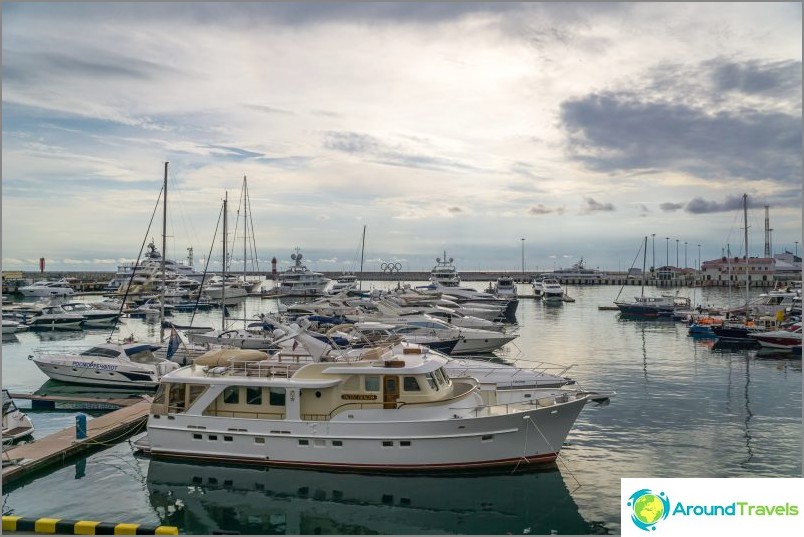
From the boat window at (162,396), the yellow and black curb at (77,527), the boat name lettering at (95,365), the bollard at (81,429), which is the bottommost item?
the yellow and black curb at (77,527)

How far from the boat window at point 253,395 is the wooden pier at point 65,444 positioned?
5070 millimetres

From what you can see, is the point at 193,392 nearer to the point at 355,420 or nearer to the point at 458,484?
the point at 355,420

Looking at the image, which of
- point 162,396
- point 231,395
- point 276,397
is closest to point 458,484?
point 276,397

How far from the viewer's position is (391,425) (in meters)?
16.5

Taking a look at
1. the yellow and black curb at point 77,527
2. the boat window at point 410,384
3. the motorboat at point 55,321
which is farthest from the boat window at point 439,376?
the motorboat at point 55,321

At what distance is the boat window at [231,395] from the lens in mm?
17578

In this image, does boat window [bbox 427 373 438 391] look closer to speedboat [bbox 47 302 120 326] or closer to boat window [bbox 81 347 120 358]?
boat window [bbox 81 347 120 358]

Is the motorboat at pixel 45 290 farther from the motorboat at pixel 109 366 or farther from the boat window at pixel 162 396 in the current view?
the boat window at pixel 162 396

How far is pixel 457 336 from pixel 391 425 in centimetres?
2218

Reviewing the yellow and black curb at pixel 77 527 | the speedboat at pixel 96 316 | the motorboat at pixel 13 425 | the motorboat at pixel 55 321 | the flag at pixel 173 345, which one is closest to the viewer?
the yellow and black curb at pixel 77 527

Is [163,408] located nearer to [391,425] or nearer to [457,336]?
[391,425]

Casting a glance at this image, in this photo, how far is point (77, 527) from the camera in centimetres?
1301

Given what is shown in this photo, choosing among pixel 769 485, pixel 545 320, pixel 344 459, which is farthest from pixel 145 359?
pixel 545 320

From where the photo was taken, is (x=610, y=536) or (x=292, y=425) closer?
(x=610, y=536)
